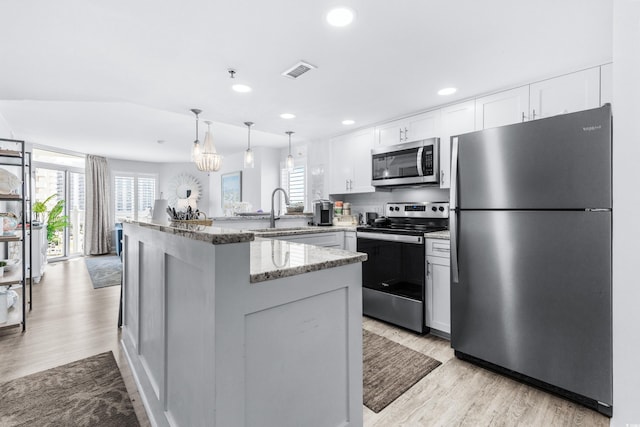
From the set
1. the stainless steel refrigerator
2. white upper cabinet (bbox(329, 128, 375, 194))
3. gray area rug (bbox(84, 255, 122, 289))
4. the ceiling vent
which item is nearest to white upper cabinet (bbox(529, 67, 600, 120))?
the stainless steel refrigerator

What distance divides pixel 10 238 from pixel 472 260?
3.85 m

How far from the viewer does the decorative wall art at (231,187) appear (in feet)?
21.8

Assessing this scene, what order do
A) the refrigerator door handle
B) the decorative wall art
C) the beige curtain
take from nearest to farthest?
the refrigerator door handle, the decorative wall art, the beige curtain

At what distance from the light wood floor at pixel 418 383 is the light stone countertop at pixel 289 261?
993 mm

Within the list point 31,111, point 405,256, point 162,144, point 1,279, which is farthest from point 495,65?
point 162,144

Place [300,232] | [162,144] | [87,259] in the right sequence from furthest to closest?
[87,259] → [162,144] → [300,232]

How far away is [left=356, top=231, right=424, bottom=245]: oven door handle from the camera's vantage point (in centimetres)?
263

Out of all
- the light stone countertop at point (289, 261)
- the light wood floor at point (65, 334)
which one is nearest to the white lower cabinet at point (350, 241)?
the light stone countertop at point (289, 261)

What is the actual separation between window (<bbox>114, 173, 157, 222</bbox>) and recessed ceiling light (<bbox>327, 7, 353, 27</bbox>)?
24.0 feet

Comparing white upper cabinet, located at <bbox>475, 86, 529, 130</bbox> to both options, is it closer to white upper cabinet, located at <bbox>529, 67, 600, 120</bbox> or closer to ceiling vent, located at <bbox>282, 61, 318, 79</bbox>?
white upper cabinet, located at <bbox>529, 67, 600, 120</bbox>

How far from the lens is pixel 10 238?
263 centimetres

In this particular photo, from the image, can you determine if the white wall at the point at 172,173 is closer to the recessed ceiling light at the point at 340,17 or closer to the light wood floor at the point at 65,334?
the light wood floor at the point at 65,334

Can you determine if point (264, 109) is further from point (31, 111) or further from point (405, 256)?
point (31, 111)

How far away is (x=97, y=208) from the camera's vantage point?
6930 millimetres
